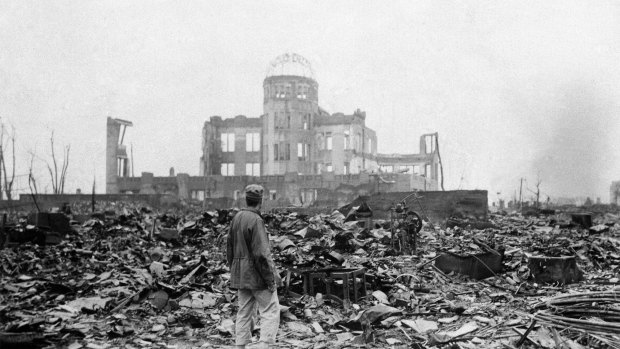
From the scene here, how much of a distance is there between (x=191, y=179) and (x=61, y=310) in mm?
36048

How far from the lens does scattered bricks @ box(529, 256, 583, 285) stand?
871 centimetres

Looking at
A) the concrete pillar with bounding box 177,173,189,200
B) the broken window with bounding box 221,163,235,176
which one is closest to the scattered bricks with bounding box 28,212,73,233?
the concrete pillar with bounding box 177,173,189,200

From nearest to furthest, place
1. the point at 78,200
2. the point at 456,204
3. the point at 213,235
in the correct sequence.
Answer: the point at 213,235, the point at 456,204, the point at 78,200

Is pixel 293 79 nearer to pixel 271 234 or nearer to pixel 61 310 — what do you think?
pixel 271 234

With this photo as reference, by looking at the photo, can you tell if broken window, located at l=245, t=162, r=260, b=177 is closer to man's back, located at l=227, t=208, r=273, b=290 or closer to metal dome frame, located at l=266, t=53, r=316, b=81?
metal dome frame, located at l=266, t=53, r=316, b=81

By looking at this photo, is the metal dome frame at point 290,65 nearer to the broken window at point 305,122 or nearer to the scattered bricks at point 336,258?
the broken window at point 305,122

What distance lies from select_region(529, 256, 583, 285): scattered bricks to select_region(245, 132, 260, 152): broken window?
4352 cm

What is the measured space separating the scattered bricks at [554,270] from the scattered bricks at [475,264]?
672 mm

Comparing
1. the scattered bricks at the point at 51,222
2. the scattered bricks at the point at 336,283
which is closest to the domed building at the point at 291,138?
the scattered bricks at the point at 51,222

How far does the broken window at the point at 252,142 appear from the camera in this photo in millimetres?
51312

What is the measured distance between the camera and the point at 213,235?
14.1 m

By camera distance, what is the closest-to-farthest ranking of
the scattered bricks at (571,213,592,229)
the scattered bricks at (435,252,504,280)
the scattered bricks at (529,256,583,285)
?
1. the scattered bricks at (529,256,583,285)
2. the scattered bricks at (435,252,504,280)
3. the scattered bricks at (571,213,592,229)

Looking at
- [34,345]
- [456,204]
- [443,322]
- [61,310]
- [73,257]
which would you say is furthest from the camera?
[456,204]

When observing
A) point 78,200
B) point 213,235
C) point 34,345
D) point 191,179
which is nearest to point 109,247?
point 213,235
